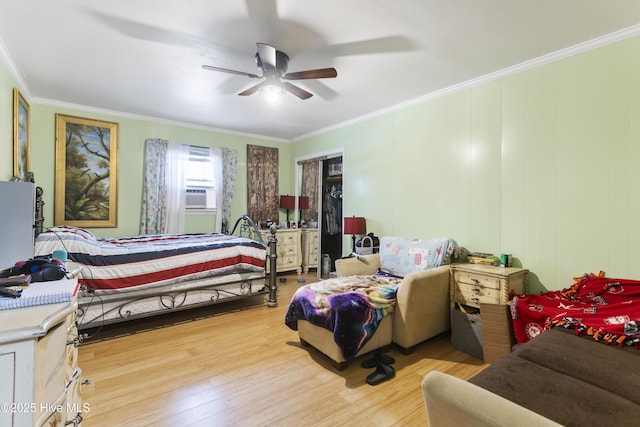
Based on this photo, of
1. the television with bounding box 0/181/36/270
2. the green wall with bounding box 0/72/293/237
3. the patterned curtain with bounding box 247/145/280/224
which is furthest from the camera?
the patterned curtain with bounding box 247/145/280/224

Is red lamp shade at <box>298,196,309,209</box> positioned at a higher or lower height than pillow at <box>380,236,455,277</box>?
higher

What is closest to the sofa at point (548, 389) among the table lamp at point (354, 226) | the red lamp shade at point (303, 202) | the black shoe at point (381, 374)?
the black shoe at point (381, 374)

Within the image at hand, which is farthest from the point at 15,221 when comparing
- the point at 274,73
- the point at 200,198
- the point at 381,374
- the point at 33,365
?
the point at 200,198

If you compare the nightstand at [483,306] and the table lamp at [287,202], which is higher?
the table lamp at [287,202]

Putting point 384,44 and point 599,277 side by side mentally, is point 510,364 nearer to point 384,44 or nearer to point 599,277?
point 599,277

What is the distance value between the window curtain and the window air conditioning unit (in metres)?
0.16

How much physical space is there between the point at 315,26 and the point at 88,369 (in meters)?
3.28

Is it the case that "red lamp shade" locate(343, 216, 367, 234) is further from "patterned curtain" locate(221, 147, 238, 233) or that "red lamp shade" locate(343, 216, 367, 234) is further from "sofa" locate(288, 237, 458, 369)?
"patterned curtain" locate(221, 147, 238, 233)

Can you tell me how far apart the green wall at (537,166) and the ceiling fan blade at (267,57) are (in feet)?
6.75

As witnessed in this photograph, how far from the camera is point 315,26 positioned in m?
2.28

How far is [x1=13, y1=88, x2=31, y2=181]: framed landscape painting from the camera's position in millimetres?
3111

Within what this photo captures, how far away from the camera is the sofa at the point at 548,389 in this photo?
0.91 m

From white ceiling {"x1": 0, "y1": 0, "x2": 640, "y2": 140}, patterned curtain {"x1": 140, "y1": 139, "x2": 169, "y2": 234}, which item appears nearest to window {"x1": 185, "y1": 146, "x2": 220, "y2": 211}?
patterned curtain {"x1": 140, "y1": 139, "x2": 169, "y2": 234}

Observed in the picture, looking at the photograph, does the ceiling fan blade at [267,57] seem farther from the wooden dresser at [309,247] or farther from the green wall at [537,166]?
the wooden dresser at [309,247]
